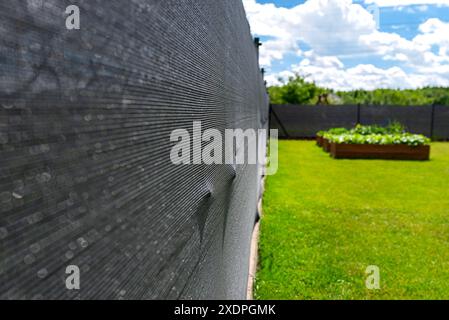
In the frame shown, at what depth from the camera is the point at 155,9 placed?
0.88m

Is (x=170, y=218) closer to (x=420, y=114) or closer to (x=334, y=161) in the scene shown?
(x=334, y=161)

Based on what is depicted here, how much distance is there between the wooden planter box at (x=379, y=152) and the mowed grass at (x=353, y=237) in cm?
412

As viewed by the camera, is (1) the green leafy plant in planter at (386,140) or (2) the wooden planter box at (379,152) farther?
(1) the green leafy plant in planter at (386,140)

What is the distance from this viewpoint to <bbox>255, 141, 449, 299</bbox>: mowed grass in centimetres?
381

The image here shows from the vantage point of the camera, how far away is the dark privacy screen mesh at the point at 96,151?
1.61ft

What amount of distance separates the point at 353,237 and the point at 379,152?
9780 millimetres

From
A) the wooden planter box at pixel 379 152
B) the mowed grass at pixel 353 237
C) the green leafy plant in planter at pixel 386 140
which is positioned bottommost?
the mowed grass at pixel 353 237

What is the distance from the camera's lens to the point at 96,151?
65cm

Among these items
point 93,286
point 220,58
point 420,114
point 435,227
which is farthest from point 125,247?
point 420,114

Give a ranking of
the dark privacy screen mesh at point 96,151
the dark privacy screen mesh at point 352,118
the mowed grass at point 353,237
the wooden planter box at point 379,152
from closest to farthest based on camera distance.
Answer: the dark privacy screen mesh at point 96,151
the mowed grass at point 353,237
the wooden planter box at point 379,152
the dark privacy screen mesh at point 352,118

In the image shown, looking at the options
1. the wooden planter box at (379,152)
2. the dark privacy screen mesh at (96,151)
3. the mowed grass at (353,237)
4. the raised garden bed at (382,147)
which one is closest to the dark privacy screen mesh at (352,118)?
the raised garden bed at (382,147)

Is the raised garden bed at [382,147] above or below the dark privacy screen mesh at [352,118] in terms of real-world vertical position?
below

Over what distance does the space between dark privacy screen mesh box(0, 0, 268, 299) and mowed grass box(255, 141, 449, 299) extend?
285 cm

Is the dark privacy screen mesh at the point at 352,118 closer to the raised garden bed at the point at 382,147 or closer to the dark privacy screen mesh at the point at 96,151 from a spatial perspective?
the raised garden bed at the point at 382,147
